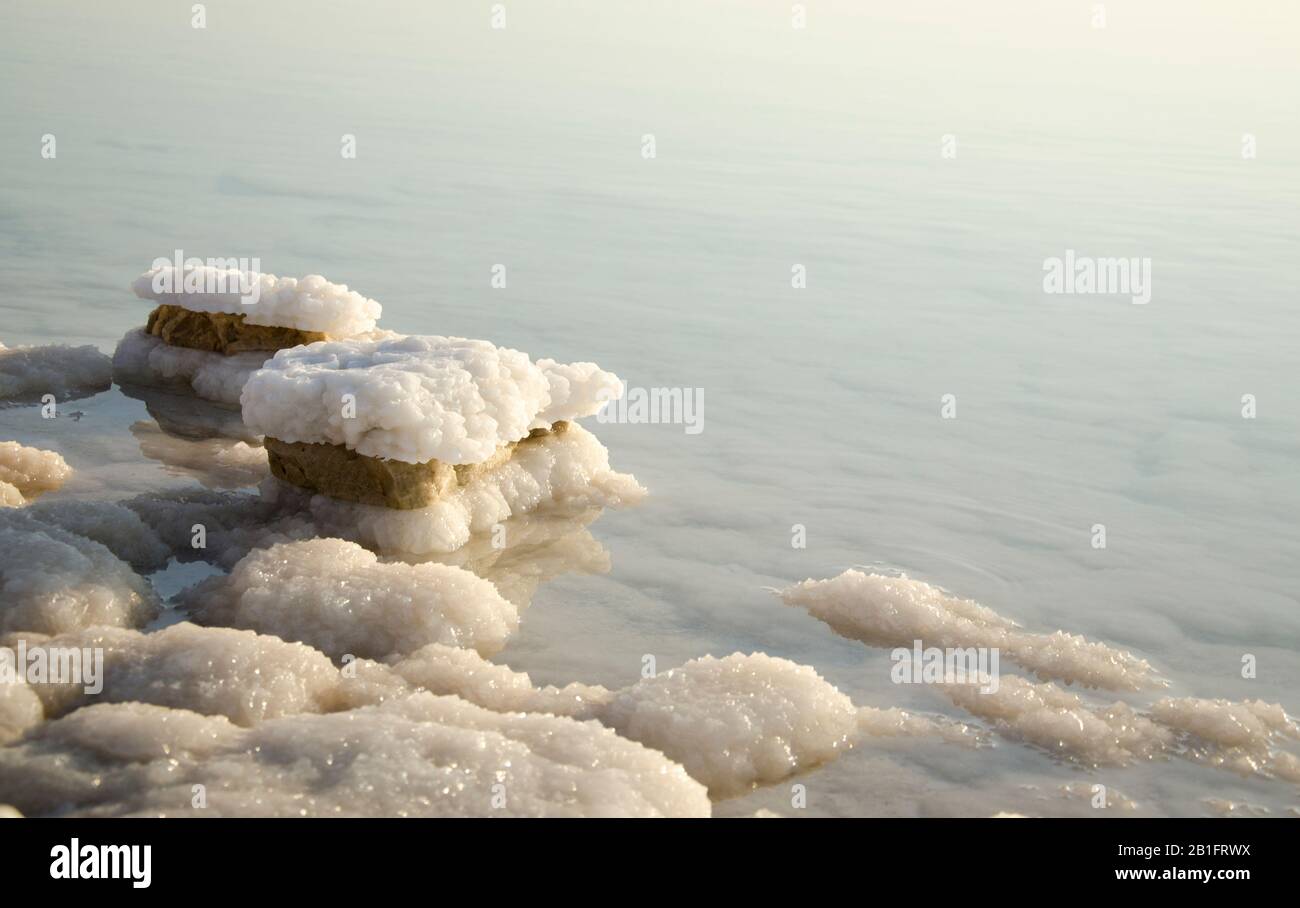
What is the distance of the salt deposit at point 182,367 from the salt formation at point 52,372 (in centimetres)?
15

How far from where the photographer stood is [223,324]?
954cm

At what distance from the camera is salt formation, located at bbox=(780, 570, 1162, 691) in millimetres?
6164

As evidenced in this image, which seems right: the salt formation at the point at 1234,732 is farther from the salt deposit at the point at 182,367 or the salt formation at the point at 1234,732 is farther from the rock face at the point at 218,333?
the salt deposit at the point at 182,367

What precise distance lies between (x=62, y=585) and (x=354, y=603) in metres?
1.17

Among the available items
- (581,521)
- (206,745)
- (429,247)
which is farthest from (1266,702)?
(429,247)

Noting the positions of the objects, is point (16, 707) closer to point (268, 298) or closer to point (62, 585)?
point (62, 585)

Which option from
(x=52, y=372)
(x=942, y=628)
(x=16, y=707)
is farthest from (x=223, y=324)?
(x=942, y=628)

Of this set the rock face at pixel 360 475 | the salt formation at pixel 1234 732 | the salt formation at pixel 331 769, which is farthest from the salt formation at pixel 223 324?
the salt formation at pixel 1234 732

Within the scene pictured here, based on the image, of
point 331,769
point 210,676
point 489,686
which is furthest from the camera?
point 489,686

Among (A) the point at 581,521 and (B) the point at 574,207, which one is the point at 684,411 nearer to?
(A) the point at 581,521

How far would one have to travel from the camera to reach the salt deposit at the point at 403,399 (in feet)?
22.5

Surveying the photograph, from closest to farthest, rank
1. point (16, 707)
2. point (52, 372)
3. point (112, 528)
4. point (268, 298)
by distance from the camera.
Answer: point (16, 707) < point (112, 528) < point (268, 298) < point (52, 372)

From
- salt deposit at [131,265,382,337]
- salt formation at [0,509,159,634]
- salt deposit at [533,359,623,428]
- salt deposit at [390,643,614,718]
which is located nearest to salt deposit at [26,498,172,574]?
salt formation at [0,509,159,634]

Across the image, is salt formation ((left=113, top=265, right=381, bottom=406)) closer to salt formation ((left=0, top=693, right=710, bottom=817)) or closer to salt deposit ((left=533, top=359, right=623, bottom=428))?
salt deposit ((left=533, top=359, right=623, bottom=428))
